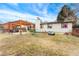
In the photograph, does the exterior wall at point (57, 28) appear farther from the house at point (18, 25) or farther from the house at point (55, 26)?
the house at point (18, 25)

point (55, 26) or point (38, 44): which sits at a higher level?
point (55, 26)

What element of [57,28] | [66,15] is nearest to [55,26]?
[57,28]

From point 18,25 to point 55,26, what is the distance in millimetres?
369

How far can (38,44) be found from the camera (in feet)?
5.03

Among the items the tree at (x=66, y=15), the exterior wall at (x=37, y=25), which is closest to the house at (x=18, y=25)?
the exterior wall at (x=37, y=25)

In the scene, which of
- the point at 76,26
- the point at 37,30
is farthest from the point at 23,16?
the point at 76,26

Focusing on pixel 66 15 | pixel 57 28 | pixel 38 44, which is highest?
pixel 66 15

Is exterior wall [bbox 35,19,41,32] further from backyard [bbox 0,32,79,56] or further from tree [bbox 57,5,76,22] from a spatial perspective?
tree [bbox 57,5,76,22]

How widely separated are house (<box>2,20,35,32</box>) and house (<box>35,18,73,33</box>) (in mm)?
62

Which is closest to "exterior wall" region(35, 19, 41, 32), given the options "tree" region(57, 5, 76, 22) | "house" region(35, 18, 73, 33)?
"house" region(35, 18, 73, 33)

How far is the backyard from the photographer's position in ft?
4.98

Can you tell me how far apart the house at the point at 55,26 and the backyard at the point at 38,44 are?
5cm

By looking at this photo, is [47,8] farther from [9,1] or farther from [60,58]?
[60,58]

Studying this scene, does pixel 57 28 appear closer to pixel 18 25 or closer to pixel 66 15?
pixel 66 15
